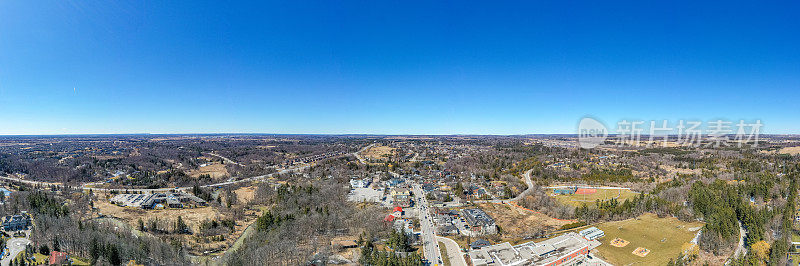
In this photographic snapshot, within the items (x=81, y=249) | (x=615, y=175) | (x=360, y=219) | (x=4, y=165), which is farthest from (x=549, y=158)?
(x=4, y=165)

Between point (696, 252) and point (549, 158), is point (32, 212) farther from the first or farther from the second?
point (549, 158)

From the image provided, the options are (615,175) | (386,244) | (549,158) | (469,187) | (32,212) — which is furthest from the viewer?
(549,158)

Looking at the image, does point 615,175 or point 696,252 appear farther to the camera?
point 615,175

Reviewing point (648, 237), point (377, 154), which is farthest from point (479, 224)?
point (377, 154)

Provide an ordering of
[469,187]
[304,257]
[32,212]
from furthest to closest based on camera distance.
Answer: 1. [469,187]
2. [32,212]
3. [304,257]

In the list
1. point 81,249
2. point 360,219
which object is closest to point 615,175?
Answer: point 360,219

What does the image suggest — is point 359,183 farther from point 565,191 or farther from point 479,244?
point 565,191
